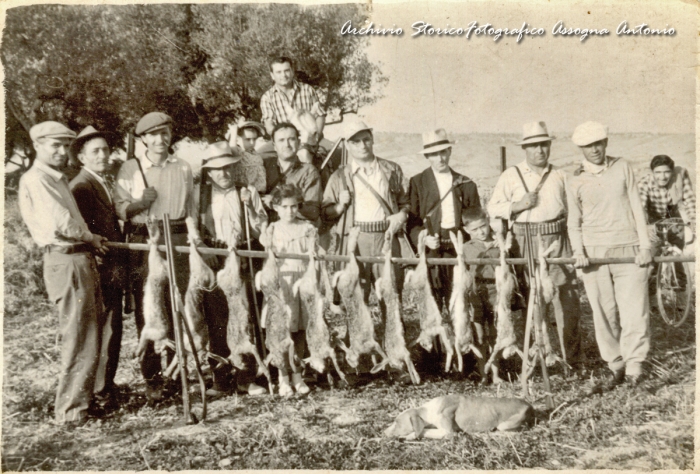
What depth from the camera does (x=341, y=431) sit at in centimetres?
591

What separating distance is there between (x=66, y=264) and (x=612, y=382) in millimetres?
5143

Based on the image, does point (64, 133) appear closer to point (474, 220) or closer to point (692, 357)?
point (474, 220)

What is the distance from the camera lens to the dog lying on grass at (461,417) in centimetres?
572

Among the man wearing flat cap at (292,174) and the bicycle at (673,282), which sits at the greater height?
the man wearing flat cap at (292,174)

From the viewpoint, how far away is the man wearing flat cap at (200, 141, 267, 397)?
625cm

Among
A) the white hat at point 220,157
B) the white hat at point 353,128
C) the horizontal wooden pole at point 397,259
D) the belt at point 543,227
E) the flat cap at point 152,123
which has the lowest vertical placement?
the horizontal wooden pole at point 397,259

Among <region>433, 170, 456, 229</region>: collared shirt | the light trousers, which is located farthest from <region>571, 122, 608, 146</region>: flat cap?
<region>433, 170, 456, 229</region>: collared shirt

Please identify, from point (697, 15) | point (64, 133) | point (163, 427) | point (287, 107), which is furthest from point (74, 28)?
point (697, 15)

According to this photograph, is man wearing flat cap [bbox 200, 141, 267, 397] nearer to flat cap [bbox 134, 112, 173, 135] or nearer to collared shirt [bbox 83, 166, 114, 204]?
flat cap [bbox 134, 112, 173, 135]

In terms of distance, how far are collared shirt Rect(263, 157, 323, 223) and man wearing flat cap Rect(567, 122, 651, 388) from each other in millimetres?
2443

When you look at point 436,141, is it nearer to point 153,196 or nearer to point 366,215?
point 366,215

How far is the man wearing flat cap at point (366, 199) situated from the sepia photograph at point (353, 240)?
0.02 m

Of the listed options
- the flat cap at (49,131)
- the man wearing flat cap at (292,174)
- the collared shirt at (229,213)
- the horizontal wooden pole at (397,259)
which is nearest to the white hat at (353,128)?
the man wearing flat cap at (292,174)

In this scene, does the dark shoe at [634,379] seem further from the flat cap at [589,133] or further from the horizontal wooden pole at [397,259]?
the flat cap at [589,133]
